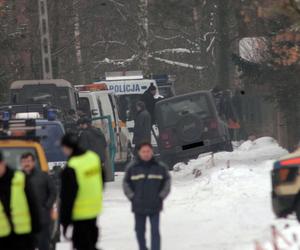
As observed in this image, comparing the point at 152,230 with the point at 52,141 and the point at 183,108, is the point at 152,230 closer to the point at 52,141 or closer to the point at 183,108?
the point at 52,141

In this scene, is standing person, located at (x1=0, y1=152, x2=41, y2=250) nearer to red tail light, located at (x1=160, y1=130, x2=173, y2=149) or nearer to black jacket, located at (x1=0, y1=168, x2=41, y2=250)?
black jacket, located at (x1=0, y1=168, x2=41, y2=250)

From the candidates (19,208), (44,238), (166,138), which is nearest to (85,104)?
(166,138)

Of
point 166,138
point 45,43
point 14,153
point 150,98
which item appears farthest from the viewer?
point 45,43

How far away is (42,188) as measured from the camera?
1362 centimetres

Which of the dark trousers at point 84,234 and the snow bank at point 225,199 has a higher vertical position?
the dark trousers at point 84,234

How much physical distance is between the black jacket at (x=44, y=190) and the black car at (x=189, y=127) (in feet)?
43.9

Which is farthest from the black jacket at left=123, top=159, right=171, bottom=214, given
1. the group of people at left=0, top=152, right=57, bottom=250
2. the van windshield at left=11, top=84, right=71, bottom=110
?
the van windshield at left=11, top=84, right=71, bottom=110

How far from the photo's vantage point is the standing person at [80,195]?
12.5m

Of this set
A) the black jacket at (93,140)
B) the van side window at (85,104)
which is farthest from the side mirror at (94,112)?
the black jacket at (93,140)

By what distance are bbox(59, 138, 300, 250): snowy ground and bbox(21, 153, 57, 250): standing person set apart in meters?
2.43

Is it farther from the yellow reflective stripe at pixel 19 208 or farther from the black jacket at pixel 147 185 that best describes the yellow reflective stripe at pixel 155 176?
the yellow reflective stripe at pixel 19 208

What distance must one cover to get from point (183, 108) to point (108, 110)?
8.99ft

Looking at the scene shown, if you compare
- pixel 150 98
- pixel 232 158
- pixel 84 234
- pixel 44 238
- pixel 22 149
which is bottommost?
pixel 232 158

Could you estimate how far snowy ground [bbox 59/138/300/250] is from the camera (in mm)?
15991
